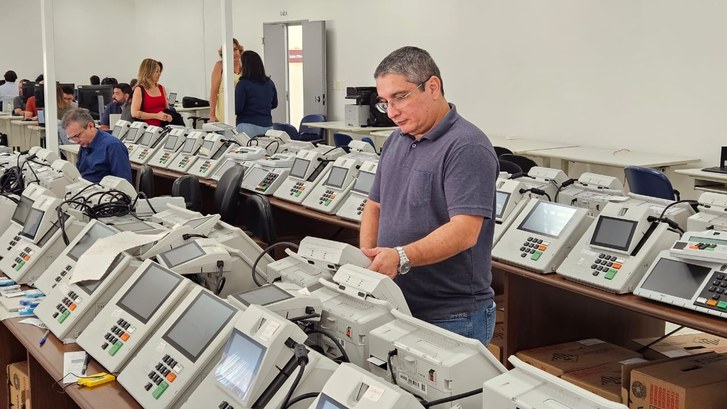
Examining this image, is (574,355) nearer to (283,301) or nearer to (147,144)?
(283,301)

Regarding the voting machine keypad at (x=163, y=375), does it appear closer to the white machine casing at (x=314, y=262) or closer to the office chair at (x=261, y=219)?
the white machine casing at (x=314, y=262)

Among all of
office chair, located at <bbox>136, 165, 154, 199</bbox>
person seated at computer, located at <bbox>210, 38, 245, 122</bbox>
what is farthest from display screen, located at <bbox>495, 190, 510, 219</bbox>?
person seated at computer, located at <bbox>210, 38, 245, 122</bbox>

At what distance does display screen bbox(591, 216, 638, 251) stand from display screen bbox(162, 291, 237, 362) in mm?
1794

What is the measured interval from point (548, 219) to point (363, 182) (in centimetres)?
141

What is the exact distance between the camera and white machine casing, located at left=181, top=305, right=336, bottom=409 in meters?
1.81

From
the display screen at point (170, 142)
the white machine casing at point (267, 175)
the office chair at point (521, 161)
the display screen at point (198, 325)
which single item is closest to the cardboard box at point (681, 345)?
the display screen at point (198, 325)

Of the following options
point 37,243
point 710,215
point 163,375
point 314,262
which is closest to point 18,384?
point 37,243

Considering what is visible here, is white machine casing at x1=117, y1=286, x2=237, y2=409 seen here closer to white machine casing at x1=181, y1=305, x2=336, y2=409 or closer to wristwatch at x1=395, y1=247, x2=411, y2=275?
white machine casing at x1=181, y1=305, x2=336, y2=409

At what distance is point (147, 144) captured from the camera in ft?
24.9

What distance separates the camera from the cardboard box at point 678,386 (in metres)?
3.03

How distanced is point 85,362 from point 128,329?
0.20m

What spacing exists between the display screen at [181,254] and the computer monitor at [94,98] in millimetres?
9467

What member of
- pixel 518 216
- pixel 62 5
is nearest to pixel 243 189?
pixel 518 216

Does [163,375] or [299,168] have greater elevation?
[299,168]
